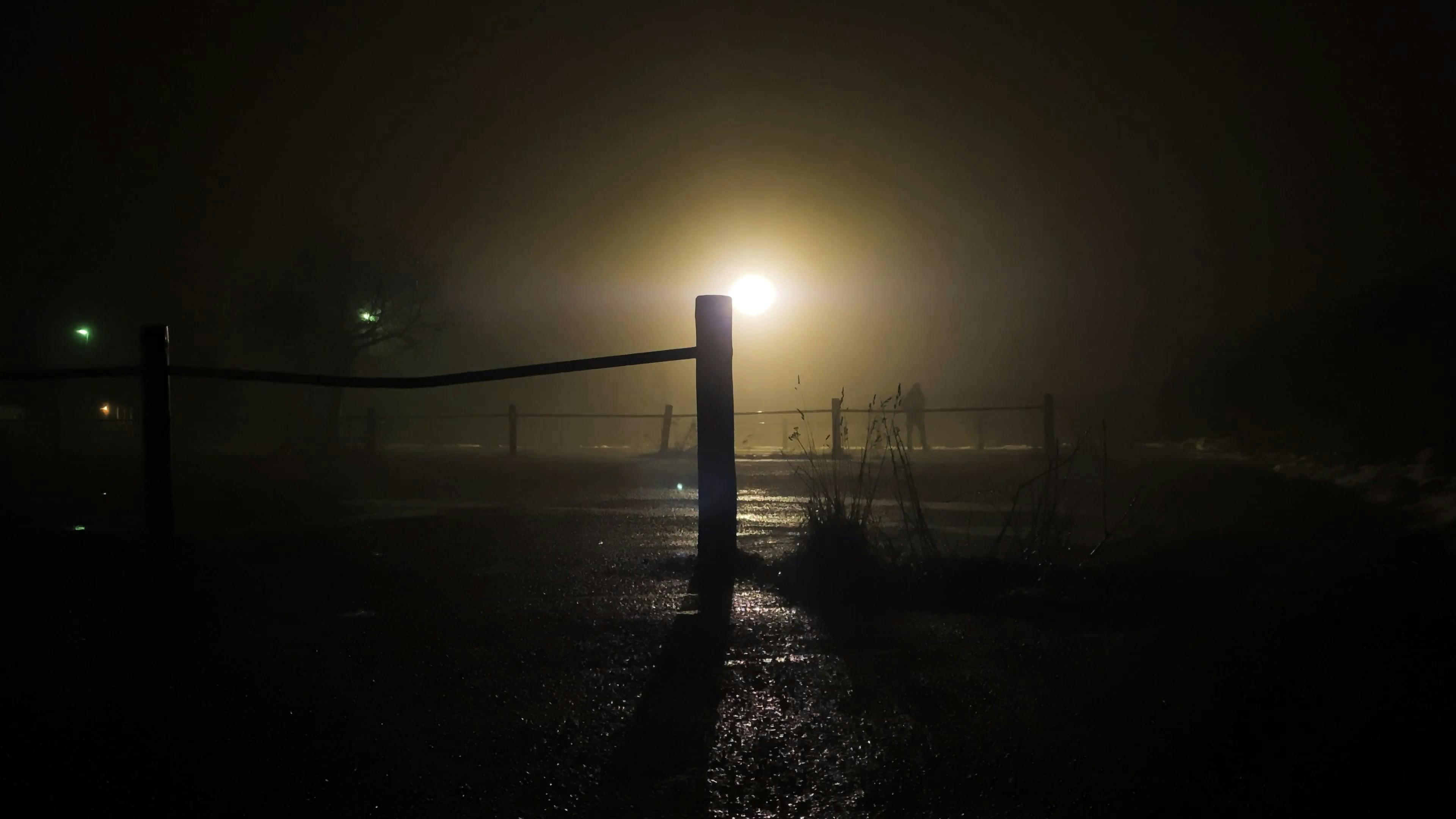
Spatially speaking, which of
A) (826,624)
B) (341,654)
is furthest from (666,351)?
(341,654)

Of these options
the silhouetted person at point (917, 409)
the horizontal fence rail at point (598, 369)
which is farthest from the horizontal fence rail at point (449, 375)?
the silhouetted person at point (917, 409)

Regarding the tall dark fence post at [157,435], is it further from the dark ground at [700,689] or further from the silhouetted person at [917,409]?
the silhouetted person at [917,409]

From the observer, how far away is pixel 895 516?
777 cm

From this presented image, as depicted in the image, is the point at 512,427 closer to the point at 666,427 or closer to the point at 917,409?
the point at 666,427

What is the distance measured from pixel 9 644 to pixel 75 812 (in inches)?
63.4

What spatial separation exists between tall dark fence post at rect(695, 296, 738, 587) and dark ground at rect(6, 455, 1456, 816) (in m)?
0.36

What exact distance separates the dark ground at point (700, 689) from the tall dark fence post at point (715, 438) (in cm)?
36

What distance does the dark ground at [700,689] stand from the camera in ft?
6.86

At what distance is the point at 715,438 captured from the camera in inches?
185

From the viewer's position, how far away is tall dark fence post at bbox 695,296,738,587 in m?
4.66

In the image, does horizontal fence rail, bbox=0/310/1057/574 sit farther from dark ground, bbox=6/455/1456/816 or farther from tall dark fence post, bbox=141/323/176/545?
dark ground, bbox=6/455/1456/816

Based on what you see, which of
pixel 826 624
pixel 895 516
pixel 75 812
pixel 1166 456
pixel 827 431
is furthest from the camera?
pixel 827 431

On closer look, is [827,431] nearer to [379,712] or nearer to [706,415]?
[706,415]

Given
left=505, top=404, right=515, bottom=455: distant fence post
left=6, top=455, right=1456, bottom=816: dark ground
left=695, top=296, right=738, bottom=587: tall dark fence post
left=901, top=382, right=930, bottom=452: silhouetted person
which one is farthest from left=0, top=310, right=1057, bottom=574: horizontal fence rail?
left=901, top=382, right=930, bottom=452: silhouetted person
